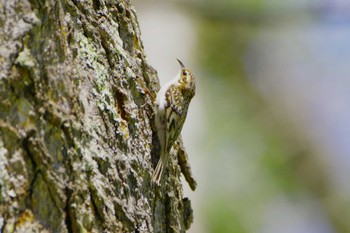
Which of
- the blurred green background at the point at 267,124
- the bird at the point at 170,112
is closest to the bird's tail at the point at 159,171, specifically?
the bird at the point at 170,112

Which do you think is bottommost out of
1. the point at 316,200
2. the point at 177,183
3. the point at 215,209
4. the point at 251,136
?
the point at 177,183

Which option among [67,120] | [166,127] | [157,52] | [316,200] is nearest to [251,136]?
[316,200]

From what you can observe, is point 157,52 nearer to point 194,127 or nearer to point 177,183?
point 194,127

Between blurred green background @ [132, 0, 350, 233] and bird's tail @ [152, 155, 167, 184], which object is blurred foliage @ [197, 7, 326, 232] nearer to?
blurred green background @ [132, 0, 350, 233]

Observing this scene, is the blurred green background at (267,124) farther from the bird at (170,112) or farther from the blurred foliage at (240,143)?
the bird at (170,112)

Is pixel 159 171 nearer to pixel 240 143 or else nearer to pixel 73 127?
pixel 73 127

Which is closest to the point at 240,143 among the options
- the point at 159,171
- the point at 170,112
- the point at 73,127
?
the point at 170,112
